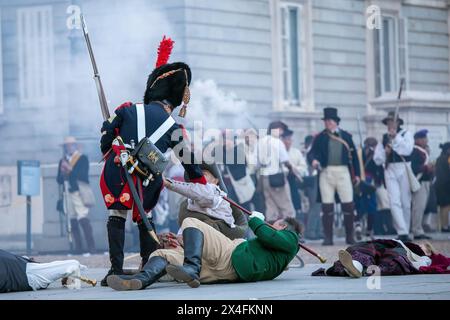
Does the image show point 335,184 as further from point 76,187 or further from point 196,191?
point 196,191

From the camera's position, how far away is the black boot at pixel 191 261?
28.4 feet

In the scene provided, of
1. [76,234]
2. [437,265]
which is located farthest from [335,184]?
[437,265]

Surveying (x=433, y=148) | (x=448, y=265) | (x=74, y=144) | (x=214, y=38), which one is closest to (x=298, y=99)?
(x=214, y=38)

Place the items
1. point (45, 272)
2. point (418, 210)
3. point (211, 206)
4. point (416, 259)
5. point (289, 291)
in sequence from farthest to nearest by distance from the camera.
→ point (418, 210), point (416, 259), point (211, 206), point (45, 272), point (289, 291)

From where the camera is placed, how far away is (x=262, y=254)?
9.22 meters

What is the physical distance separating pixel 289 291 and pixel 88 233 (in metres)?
8.78

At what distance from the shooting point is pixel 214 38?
969 inches

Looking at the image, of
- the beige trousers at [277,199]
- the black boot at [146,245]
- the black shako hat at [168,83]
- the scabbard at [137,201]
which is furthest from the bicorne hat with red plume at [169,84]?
the beige trousers at [277,199]

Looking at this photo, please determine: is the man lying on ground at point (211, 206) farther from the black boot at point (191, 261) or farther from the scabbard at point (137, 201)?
the black boot at point (191, 261)

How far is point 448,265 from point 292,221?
1.40 meters

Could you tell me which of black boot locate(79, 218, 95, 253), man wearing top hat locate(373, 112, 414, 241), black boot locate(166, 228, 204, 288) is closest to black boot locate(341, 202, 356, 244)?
man wearing top hat locate(373, 112, 414, 241)

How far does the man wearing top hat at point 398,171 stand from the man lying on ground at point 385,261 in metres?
6.55

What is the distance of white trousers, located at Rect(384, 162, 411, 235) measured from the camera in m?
16.9
